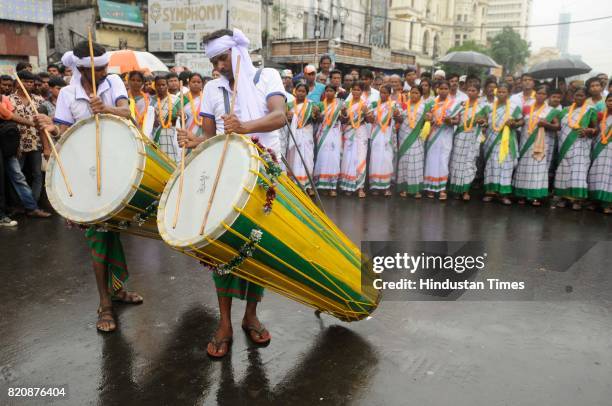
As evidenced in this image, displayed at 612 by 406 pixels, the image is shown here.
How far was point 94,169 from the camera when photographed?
3322mm

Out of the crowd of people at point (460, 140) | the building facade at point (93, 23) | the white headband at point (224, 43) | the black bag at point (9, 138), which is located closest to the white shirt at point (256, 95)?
the white headband at point (224, 43)

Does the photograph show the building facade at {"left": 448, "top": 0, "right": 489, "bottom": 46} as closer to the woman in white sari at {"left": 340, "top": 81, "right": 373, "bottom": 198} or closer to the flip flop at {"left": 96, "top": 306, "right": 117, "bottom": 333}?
the woman in white sari at {"left": 340, "top": 81, "right": 373, "bottom": 198}

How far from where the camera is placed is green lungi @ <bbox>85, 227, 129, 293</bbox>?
3.65 m

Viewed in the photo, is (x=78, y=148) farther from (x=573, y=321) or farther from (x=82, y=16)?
(x=82, y=16)

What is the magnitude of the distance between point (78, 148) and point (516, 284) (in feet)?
12.1

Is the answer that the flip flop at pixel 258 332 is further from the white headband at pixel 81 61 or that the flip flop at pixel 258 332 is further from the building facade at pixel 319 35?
the building facade at pixel 319 35

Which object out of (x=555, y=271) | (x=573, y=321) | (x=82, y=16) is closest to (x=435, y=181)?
(x=555, y=271)

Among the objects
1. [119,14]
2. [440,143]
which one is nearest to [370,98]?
[440,143]

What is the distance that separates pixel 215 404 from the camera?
108 inches

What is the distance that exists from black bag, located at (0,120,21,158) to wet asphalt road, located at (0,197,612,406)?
192cm

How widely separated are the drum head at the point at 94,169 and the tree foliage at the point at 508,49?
6137cm

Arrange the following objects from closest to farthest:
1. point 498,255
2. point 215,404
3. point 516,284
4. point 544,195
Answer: point 215,404 → point 516,284 → point 498,255 → point 544,195

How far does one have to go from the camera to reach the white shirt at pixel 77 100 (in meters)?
3.71

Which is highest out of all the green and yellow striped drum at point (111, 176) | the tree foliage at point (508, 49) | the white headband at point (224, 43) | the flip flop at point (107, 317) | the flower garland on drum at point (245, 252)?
the tree foliage at point (508, 49)
